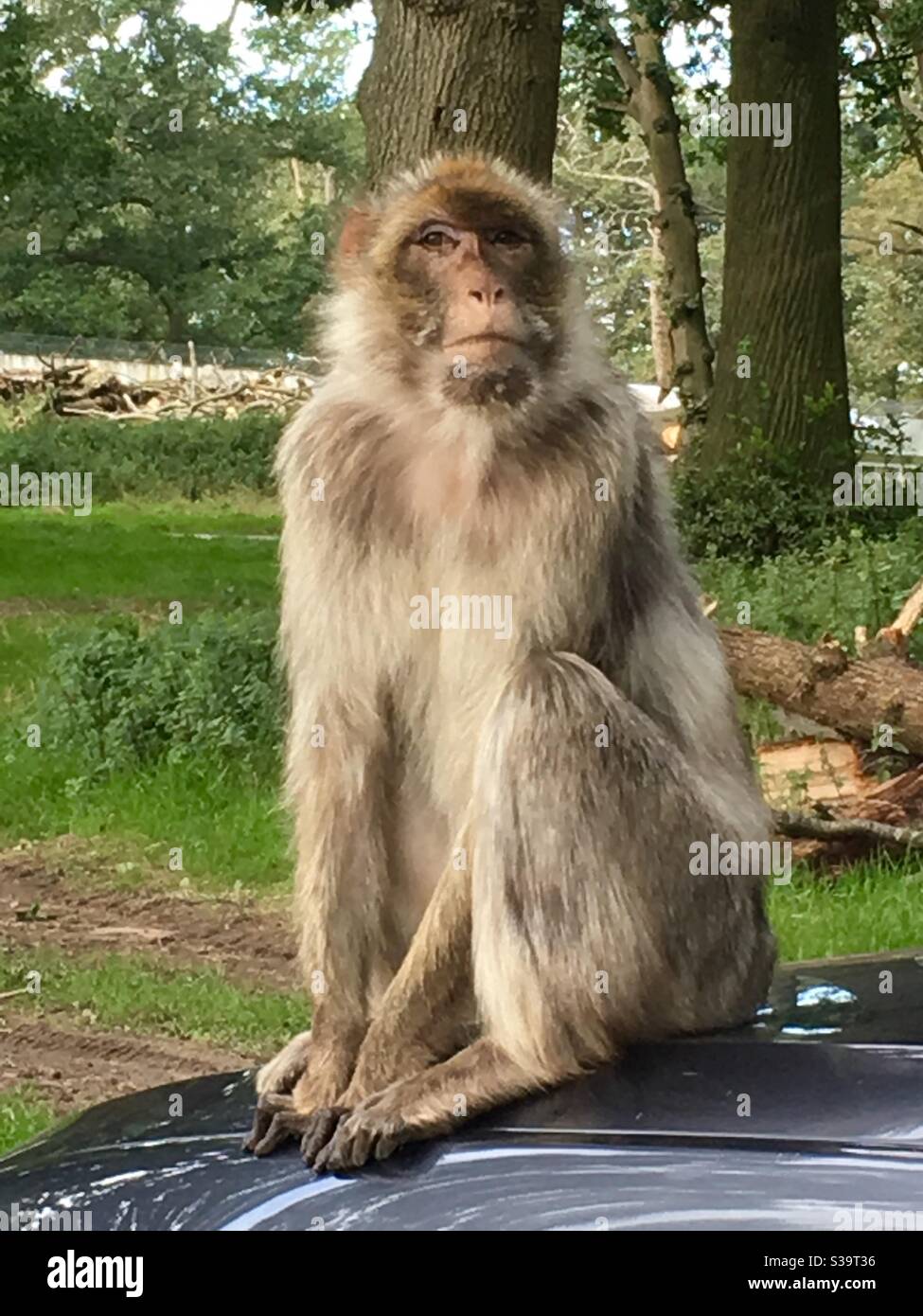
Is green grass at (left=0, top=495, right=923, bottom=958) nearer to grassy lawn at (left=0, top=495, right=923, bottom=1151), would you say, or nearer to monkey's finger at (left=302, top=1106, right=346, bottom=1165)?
grassy lawn at (left=0, top=495, right=923, bottom=1151)

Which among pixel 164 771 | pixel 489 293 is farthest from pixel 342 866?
pixel 164 771

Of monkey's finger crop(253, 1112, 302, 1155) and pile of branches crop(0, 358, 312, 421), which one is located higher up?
pile of branches crop(0, 358, 312, 421)

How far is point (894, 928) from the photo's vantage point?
11.4 ft

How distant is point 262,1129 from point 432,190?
3.71 feet

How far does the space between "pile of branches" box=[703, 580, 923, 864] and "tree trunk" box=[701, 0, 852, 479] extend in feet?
7.88

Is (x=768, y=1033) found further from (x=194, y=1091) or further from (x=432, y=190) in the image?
(x=432, y=190)

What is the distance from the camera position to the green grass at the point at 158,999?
124 inches

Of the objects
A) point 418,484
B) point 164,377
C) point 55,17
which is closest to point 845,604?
point 164,377

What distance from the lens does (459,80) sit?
352 centimetres

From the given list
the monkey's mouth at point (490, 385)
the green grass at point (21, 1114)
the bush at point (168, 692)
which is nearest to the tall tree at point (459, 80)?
the bush at point (168, 692)

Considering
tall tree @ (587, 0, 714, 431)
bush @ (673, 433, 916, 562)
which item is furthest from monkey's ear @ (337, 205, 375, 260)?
tall tree @ (587, 0, 714, 431)

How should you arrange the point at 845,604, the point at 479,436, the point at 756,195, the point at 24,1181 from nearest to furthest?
1. the point at 24,1181
2. the point at 479,436
3. the point at 845,604
4. the point at 756,195

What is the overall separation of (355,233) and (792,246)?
4.54m

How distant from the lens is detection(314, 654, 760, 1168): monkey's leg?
71.0 inches
